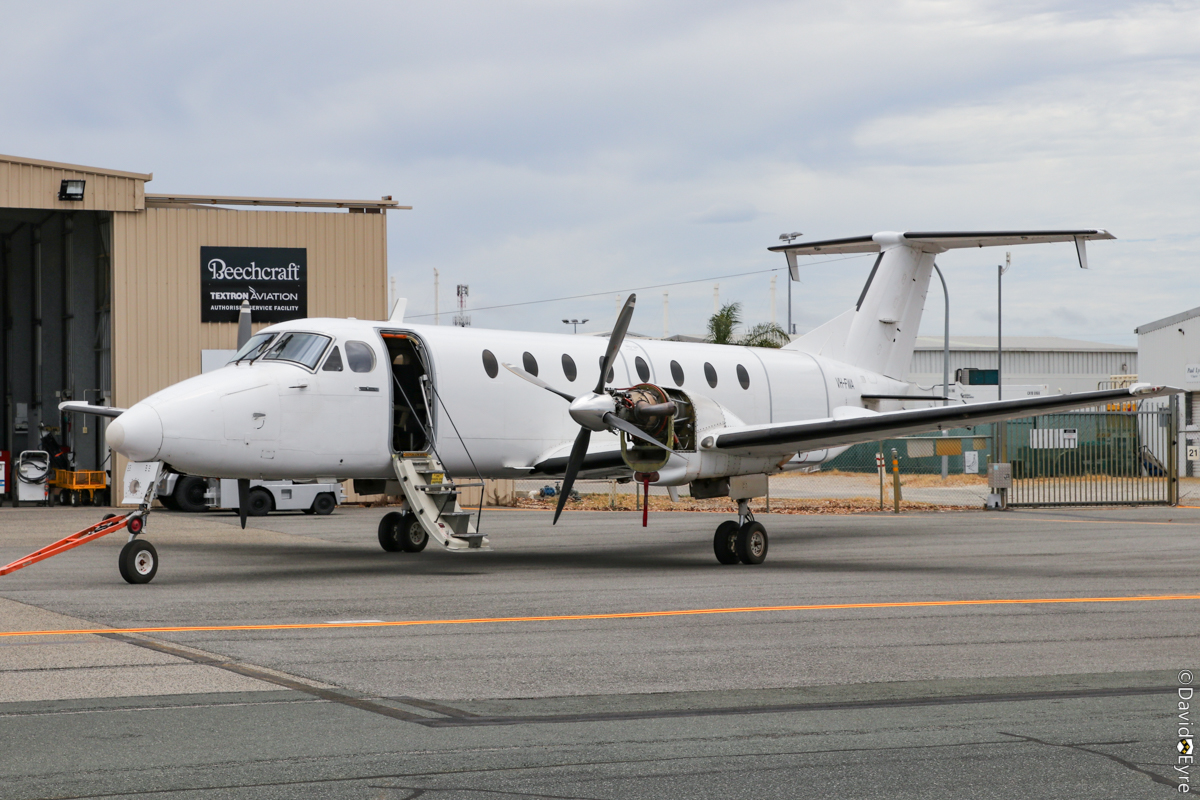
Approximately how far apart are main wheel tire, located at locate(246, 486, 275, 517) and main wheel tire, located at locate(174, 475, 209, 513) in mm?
1939

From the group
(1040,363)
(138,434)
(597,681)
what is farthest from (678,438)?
(1040,363)

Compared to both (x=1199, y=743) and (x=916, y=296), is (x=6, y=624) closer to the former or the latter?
(x=1199, y=743)

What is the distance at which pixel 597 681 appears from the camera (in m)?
7.86

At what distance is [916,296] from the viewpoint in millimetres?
23828

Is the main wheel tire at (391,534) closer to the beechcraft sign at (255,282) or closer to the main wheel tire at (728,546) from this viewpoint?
the main wheel tire at (728,546)

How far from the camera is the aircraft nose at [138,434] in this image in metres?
13.5

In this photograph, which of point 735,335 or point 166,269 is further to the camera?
point 735,335

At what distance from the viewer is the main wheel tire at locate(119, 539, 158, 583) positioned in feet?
44.5

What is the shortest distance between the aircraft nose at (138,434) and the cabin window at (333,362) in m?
2.56

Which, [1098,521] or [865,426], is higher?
[865,426]

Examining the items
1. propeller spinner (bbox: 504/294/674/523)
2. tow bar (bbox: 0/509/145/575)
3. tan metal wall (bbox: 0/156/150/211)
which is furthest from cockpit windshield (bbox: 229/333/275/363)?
tan metal wall (bbox: 0/156/150/211)

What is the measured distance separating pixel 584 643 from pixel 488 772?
4.00m

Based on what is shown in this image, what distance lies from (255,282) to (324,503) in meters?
8.01

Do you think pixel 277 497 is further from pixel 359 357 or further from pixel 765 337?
pixel 765 337
